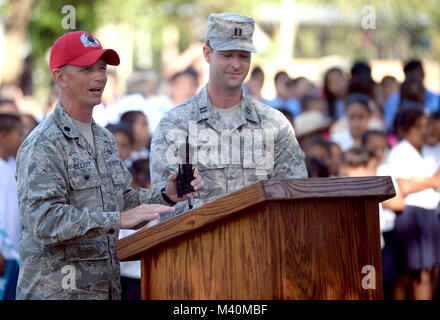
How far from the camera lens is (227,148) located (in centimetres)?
481

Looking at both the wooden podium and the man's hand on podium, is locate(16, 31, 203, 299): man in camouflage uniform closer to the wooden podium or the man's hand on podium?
the man's hand on podium

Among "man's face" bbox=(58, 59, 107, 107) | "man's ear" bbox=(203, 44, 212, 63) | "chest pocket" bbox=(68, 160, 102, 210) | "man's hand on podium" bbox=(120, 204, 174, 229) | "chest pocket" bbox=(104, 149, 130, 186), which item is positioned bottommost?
"man's hand on podium" bbox=(120, 204, 174, 229)

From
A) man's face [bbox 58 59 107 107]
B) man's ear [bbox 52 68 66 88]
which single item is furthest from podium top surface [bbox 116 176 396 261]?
man's ear [bbox 52 68 66 88]

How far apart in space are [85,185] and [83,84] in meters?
0.51

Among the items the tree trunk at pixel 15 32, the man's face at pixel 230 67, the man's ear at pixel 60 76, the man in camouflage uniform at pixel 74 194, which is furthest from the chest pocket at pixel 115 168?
the tree trunk at pixel 15 32

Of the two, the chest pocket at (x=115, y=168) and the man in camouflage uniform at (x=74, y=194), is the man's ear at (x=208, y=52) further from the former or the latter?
the chest pocket at (x=115, y=168)

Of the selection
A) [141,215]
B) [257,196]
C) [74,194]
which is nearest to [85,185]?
[74,194]

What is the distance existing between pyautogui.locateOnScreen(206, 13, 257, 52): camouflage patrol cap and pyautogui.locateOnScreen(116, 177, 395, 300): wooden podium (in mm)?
1715

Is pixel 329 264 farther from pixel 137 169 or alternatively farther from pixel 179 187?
pixel 137 169

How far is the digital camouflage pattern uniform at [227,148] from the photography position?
15.5 ft

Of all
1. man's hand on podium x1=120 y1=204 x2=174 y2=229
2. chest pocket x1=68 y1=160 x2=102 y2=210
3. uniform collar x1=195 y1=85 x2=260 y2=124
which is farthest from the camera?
uniform collar x1=195 y1=85 x2=260 y2=124

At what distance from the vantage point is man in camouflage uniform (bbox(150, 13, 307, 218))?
472 centimetres

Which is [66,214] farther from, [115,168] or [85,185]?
[115,168]
